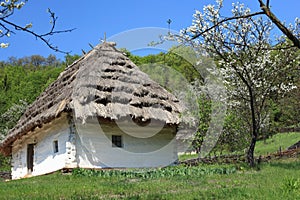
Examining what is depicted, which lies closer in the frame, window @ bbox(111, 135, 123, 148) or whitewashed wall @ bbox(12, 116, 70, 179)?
whitewashed wall @ bbox(12, 116, 70, 179)

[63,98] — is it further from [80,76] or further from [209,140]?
[209,140]

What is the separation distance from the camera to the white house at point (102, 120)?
15602mm

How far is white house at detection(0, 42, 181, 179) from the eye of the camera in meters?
15.6

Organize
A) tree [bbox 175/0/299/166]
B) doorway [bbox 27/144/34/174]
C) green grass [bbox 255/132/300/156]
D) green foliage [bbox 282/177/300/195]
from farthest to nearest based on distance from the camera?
1. green grass [bbox 255/132/300/156]
2. doorway [bbox 27/144/34/174]
3. tree [bbox 175/0/299/166]
4. green foliage [bbox 282/177/300/195]

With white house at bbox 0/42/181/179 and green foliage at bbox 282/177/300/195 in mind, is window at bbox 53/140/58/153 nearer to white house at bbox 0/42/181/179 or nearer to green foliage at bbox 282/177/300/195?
white house at bbox 0/42/181/179

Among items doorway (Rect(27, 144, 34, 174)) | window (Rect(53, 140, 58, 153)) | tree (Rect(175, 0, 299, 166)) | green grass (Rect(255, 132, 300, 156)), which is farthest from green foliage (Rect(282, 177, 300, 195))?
green grass (Rect(255, 132, 300, 156))

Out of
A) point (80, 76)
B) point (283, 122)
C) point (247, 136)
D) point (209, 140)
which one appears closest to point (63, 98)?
point (80, 76)

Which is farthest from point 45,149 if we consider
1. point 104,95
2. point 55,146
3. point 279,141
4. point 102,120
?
point 279,141

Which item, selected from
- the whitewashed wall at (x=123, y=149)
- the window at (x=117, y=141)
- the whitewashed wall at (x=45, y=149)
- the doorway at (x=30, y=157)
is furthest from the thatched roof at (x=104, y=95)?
the window at (x=117, y=141)

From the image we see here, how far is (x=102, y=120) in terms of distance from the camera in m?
15.9

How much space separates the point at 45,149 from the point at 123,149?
11.5ft

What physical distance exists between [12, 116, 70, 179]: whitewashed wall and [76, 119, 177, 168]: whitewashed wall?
75 cm

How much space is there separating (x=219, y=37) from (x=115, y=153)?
21.0ft

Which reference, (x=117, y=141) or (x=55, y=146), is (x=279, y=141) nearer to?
(x=117, y=141)
